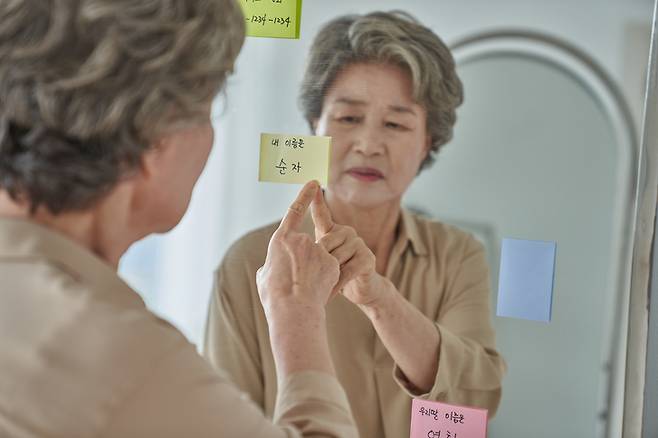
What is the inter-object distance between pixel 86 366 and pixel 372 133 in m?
0.56

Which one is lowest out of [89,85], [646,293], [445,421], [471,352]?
[445,421]

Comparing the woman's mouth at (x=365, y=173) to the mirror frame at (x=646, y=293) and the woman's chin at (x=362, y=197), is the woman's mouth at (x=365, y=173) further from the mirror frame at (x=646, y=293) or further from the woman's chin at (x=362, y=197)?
the mirror frame at (x=646, y=293)

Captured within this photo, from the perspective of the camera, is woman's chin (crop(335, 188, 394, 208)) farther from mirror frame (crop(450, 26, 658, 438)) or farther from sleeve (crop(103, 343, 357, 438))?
sleeve (crop(103, 343, 357, 438))

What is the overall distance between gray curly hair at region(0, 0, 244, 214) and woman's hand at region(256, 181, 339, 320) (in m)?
0.27

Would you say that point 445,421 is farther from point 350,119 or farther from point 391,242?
point 350,119

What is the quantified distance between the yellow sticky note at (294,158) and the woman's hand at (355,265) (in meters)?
0.09

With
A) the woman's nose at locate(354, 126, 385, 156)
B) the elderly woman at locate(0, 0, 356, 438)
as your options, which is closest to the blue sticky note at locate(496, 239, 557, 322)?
the woman's nose at locate(354, 126, 385, 156)

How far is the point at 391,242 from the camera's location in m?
1.18

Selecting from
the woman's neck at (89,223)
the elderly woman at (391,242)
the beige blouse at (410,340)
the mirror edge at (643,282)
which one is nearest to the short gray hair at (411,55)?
the elderly woman at (391,242)

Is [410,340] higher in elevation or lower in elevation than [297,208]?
lower

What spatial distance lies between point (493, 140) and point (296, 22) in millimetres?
340

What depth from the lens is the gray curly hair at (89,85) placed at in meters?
0.80

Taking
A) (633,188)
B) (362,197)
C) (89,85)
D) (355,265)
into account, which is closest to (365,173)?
(362,197)

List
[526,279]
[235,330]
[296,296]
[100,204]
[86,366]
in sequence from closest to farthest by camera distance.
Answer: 1. [86,366]
2. [100,204]
3. [296,296]
4. [526,279]
5. [235,330]
